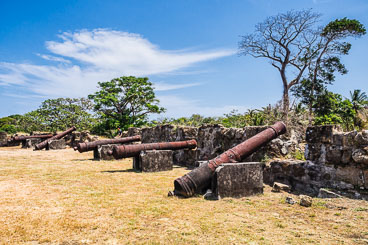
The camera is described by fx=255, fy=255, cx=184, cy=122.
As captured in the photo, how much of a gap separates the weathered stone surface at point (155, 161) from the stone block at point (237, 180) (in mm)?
3779

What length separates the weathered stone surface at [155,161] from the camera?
8.26 m

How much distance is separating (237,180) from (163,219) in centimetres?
185

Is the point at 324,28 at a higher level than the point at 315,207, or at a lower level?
higher

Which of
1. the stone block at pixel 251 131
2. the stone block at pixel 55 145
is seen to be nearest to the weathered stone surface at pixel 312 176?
the stone block at pixel 251 131

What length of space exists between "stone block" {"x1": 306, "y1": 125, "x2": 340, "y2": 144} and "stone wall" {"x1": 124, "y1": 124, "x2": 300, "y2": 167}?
1320 millimetres

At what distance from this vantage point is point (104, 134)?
28125 millimetres

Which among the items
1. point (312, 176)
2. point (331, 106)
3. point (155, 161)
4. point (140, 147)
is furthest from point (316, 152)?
point (331, 106)

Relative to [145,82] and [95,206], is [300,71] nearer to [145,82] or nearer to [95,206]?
[145,82]

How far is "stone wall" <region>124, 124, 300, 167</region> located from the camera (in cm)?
679

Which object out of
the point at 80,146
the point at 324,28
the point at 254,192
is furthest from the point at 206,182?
the point at 324,28

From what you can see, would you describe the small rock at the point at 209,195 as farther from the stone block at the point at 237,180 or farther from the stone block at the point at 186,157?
the stone block at the point at 186,157

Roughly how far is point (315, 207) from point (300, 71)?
23.5 m

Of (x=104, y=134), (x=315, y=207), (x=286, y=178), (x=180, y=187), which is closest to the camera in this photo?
(x=315, y=207)

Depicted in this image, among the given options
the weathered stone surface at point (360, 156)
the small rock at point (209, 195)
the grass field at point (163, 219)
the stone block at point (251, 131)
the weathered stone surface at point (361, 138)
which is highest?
the stone block at point (251, 131)
